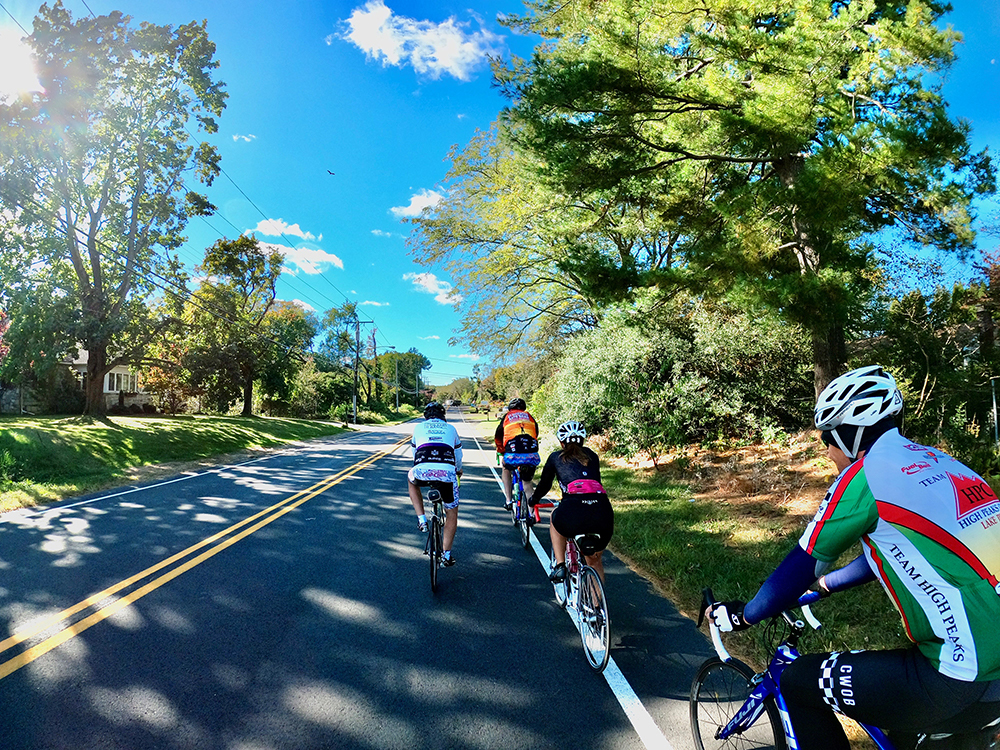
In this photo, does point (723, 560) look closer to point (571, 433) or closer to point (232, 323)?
point (571, 433)

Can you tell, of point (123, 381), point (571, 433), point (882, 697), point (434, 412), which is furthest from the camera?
point (123, 381)

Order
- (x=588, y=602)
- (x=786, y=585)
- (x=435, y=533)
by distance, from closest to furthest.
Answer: (x=786, y=585), (x=588, y=602), (x=435, y=533)

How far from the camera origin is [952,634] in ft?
5.73

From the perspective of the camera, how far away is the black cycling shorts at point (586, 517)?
440cm

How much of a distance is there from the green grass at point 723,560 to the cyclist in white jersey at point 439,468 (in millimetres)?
2371

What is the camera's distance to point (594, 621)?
4.00 meters

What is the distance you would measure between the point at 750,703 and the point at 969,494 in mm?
1331

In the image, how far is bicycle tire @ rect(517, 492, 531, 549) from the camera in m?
7.16

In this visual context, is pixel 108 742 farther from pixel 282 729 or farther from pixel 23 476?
pixel 23 476

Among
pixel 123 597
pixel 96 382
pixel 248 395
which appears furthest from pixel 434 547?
pixel 248 395

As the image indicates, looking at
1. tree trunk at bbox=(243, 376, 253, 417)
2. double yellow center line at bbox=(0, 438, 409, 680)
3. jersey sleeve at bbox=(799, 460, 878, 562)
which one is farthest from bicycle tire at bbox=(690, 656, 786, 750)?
tree trunk at bbox=(243, 376, 253, 417)

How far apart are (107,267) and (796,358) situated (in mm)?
25493

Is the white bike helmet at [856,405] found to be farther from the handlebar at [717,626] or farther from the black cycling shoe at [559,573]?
the black cycling shoe at [559,573]

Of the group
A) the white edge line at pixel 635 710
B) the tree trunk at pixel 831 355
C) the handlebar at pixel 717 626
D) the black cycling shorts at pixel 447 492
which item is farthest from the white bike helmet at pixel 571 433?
the tree trunk at pixel 831 355
